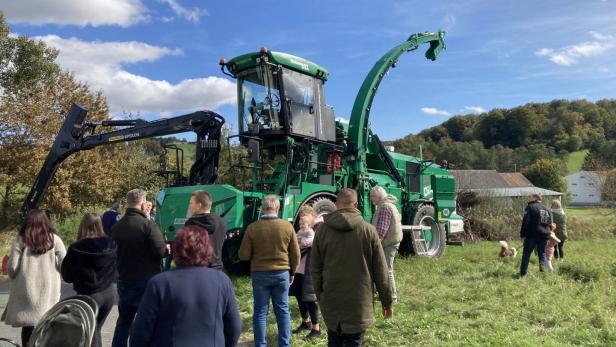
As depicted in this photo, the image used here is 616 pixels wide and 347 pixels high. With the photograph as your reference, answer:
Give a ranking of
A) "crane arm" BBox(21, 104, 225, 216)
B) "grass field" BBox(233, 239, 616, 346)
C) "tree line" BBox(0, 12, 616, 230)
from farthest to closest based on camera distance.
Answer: "tree line" BBox(0, 12, 616, 230), "crane arm" BBox(21, 104, 225, 216), "grass field" BBox(233, 239, 616, 346)

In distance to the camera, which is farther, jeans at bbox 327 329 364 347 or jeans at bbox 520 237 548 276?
jeans at bbox 520 237 548 276

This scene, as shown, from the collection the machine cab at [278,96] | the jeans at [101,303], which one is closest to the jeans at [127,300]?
the jeans at [101,303]

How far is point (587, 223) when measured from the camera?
22594 millimetres

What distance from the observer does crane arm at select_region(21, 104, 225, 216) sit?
33.8 ft

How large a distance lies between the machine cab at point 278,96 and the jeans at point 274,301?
529 centimetres

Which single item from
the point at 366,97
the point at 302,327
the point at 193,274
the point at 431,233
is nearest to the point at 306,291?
the point at 302,327

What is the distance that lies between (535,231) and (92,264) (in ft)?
27.3

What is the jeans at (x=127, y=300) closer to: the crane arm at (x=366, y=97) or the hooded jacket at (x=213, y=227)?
the hooded jacket at (x=213, y=227)

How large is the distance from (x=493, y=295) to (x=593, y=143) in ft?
275

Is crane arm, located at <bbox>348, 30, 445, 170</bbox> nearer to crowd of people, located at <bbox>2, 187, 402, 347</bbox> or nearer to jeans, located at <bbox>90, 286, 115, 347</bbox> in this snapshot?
crowd of people, located at <bbox>2, 187, 402, 347</bbox>

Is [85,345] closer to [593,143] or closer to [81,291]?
[81,291]

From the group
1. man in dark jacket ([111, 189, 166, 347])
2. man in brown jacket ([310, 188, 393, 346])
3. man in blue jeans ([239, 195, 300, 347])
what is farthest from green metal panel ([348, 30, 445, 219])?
man in brown jacket ([310, 188, 393, 346])

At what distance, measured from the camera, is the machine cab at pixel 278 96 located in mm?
10445

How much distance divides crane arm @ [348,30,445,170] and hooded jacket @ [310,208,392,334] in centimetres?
757
